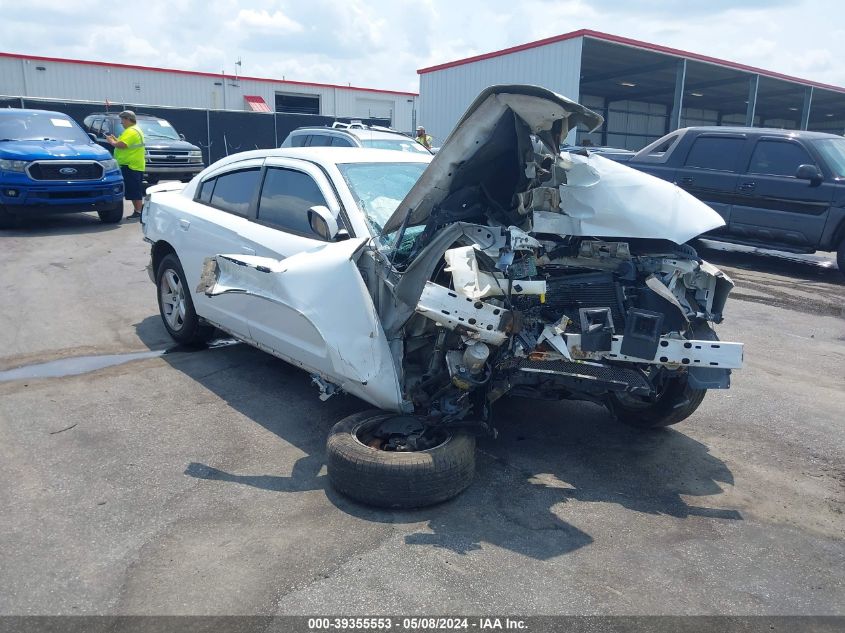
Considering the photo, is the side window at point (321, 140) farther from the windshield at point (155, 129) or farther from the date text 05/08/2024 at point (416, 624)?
the date text 05/08/2024 at point (416, 624)

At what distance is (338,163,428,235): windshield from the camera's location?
15.3 ft

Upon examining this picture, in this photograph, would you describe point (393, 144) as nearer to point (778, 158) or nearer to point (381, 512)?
point (778, 158)

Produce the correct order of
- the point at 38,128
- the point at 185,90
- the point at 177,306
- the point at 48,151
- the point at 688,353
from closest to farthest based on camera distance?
1. the point at 688,353
2. the point at 177,306
3. the point at 48,151
4. the point at 38,128
5. the point at 185,90

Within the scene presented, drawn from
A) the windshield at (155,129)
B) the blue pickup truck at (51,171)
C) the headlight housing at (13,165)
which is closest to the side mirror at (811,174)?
the blue pickup truck at (51,171)

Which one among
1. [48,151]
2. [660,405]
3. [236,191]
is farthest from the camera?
[48,151]

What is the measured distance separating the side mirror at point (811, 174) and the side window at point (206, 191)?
26.6ft

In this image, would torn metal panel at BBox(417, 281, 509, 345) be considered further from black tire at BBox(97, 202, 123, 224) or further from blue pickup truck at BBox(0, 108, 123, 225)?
black tire at BBox(97, 202, 123, 224)

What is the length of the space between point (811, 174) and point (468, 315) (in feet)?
27.5

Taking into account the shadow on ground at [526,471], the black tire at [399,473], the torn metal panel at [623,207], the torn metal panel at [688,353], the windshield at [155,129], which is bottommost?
the shadow on ground at [526,471]

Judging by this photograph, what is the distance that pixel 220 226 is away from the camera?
5.56 meters

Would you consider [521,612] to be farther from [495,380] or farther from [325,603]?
[495,380]

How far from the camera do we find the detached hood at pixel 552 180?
151 inches

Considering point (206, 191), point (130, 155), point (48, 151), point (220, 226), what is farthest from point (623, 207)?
point (130, 155)

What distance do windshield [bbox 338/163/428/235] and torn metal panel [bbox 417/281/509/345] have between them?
36.1 inches
